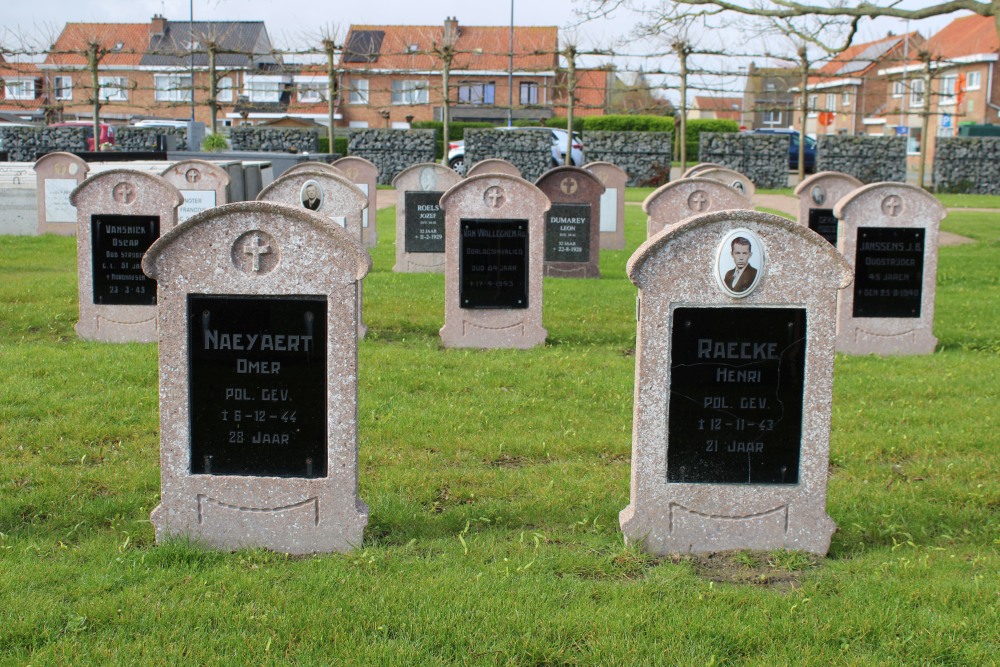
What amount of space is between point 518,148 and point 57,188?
19350 millimetres

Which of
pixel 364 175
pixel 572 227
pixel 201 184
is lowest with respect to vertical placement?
pixel 572 227

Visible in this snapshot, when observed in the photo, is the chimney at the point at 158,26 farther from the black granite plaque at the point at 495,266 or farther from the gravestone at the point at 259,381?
the gravestone at the point at 259,381

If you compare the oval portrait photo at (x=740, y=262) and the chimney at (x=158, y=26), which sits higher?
the chimney at (x=158, y=26)

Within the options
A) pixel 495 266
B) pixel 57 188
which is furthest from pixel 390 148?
pixel 495 266

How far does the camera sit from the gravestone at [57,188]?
1909 centimetres

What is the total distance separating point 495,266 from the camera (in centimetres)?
1019

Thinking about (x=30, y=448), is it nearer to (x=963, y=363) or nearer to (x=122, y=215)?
(x=122, y=215)

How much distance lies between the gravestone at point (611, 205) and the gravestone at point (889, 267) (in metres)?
8.97

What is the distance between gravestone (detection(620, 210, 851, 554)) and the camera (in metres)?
4.96

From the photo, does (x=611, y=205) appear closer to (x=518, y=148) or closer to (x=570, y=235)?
(x=570, y=235)

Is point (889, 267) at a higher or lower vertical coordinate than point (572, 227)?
lower

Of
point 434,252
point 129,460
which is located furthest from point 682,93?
point 129,460

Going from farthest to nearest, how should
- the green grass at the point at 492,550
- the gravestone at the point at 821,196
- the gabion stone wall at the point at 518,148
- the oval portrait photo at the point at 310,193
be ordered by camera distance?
1. the gabion stone wall at the point at 518,148
2. the gravestone at the point at 821,196
3. the oval portrait photo at the point at 310,193
4. the green grass at the point at 492,550

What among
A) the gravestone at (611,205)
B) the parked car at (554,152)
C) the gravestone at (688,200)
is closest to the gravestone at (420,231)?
the gravestone at (611,205)
